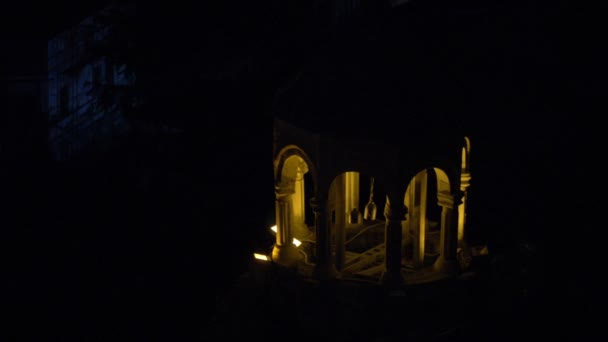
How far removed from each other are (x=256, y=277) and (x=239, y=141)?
524cm

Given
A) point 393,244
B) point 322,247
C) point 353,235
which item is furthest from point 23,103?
point 393,244

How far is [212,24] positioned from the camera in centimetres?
1268

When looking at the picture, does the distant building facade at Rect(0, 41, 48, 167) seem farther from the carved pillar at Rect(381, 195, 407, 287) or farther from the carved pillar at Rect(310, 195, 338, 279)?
the carved pillar at Rect(381, 195, 407, 287)

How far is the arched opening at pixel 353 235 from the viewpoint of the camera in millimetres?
8625

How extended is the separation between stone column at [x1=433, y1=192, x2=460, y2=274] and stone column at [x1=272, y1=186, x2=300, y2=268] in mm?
2006

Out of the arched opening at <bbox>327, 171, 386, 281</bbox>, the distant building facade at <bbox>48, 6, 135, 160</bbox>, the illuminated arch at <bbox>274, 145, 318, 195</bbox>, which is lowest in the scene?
the arched opening at <bbox>327, 171, 386, 281</bbox>

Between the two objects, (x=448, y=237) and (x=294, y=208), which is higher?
(x=294, y=208)

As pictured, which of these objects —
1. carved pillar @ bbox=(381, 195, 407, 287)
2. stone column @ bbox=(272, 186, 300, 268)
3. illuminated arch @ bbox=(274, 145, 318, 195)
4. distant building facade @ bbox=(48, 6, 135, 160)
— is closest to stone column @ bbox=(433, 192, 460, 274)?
carved pillar @ bbox=(381, 195, 407, 287)

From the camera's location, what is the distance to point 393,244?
7863mm

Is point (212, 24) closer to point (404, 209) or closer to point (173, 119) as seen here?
point (173, 119)

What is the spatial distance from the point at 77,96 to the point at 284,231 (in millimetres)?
13449

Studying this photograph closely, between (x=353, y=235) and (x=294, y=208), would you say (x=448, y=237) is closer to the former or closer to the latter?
(x=353, y=235)

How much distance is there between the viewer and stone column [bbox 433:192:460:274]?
838cm

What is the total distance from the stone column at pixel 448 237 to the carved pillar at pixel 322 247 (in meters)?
1.48
